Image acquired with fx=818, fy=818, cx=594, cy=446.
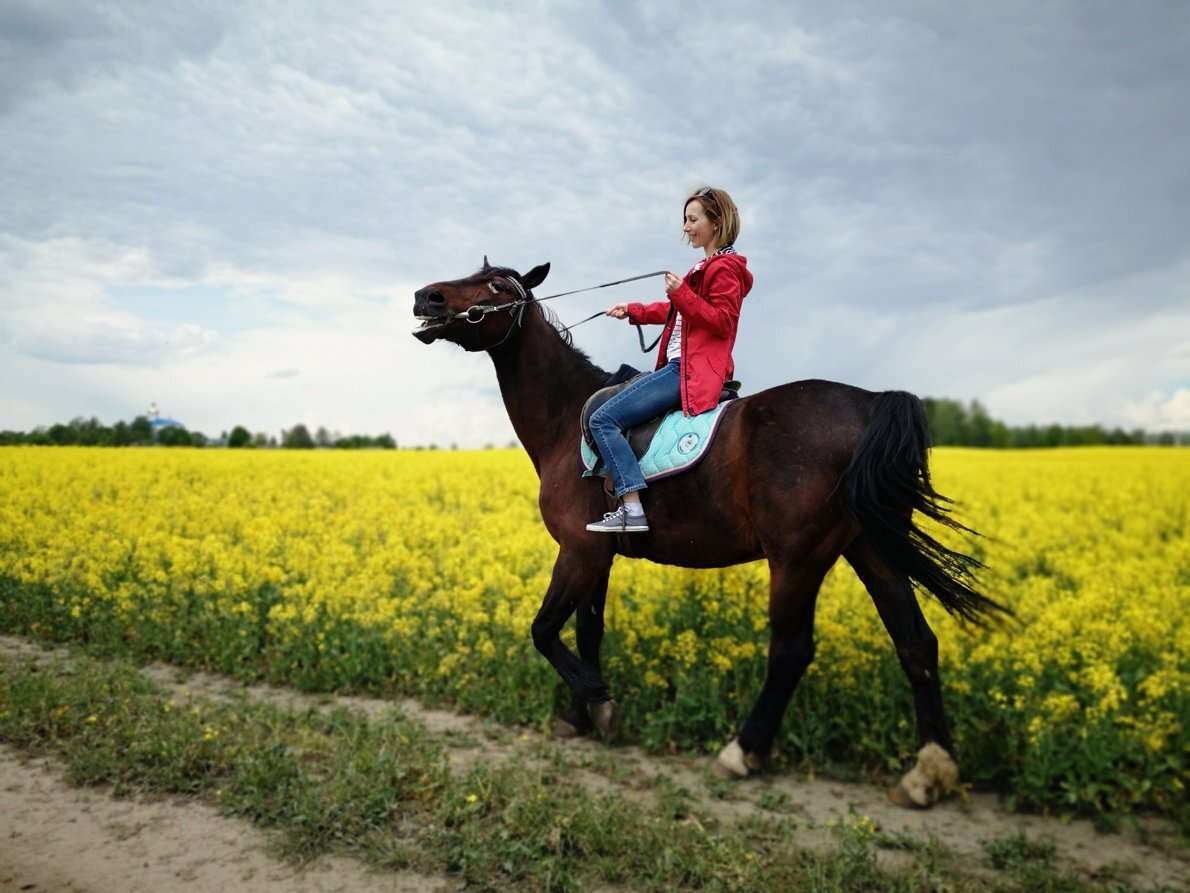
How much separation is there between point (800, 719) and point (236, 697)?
434 centimetres

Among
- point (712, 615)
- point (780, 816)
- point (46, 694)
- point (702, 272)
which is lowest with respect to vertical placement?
point (780, 816)

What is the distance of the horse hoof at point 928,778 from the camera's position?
4.11 metres

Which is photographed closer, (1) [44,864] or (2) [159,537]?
(1) [44,864]

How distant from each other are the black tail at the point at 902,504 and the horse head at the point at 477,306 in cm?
165

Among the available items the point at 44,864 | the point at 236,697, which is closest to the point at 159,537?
the point at 236,697

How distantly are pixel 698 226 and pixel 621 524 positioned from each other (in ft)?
4.29

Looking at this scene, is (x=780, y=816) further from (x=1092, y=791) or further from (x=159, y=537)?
(x=159, y=537)

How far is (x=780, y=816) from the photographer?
195 inches

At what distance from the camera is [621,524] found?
3604 mm

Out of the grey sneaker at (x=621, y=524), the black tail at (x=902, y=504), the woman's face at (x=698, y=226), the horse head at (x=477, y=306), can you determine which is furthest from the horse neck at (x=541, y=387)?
the black tail at (x=902, y=504)

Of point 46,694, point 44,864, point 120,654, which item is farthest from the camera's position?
point 120,654

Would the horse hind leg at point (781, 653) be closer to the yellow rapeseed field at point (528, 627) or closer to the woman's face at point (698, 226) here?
the yellow rapeseed field at point (528, 627)

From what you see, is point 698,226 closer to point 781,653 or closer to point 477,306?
point 477,306

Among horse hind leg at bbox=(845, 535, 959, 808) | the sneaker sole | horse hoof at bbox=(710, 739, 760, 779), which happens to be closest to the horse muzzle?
the sneaker sole
